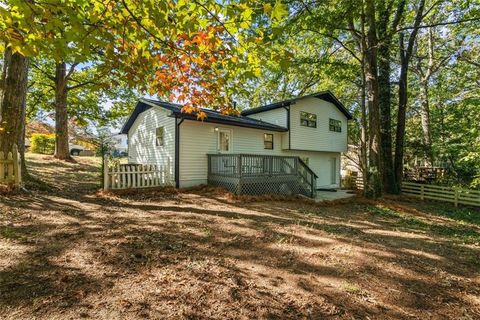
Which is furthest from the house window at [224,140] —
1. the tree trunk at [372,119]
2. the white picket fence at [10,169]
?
the white picket fence at [10,169]

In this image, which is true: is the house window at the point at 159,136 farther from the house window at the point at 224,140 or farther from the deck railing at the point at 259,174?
the house window at the point at 224,140

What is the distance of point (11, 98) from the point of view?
24.6 ft

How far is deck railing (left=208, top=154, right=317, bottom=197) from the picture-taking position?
1078 centimetres

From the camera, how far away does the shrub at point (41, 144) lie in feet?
74.8

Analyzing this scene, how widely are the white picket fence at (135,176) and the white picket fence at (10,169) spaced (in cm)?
245

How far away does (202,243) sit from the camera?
4.40 meters

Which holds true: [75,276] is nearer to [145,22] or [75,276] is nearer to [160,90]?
[160,90]

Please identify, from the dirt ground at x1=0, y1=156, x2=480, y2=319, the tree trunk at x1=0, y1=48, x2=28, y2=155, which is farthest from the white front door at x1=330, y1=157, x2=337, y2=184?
the tree trunk at x1=0, y1=48, x2=28, y2=155

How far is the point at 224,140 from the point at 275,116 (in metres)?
4.62

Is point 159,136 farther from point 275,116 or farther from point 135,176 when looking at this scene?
point 275,116

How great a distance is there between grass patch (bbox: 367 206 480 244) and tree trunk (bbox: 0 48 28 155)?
12508mm

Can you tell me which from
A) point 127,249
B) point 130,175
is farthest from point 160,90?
point 130,175

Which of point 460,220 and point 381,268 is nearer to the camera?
point 381,268

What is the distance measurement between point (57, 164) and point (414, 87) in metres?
32.4
